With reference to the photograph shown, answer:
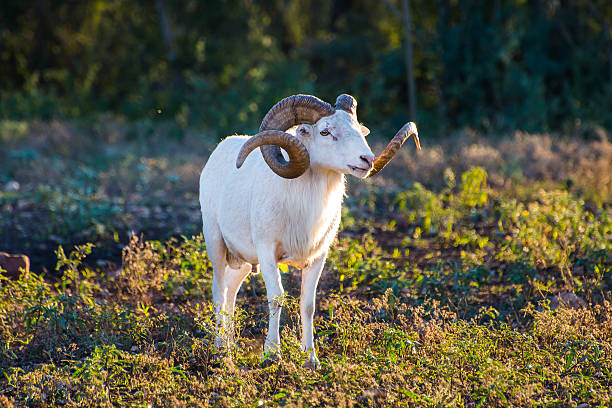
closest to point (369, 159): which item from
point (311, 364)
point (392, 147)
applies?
point (392, 147)

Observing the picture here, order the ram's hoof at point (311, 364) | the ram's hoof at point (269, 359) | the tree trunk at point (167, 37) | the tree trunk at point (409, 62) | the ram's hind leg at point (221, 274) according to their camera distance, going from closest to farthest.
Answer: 1. the ram's hoof at point (269, 359)
2. the ram's hoof at point (311, 364)
3. the ram's hind leg at point (221, 274)
4. the tree trunk at point (409, 62)
5. the tree trunk at point (167, 37)

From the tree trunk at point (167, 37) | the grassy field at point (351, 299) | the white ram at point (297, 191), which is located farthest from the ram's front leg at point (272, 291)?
the tree trunk at point (167, 37)

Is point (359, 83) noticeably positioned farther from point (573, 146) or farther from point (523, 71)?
point (573, 146)

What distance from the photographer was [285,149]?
17.3 ft

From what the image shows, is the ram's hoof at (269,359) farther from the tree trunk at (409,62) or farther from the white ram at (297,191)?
the tree trunk at (409,62)

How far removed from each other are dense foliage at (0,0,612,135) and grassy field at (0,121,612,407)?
487 cm

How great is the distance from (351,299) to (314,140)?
2054 mm

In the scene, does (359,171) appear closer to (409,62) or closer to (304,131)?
(304,131)

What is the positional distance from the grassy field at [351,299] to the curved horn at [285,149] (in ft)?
4.26


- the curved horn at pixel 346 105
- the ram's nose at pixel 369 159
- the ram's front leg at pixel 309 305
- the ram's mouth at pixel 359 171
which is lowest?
the ram's front leg at pixel 309 305

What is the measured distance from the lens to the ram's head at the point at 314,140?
5223 mm

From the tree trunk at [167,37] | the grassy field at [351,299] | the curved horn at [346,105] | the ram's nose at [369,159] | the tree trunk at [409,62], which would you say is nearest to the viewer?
the grassy field at [351,299]

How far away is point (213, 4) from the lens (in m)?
20.6

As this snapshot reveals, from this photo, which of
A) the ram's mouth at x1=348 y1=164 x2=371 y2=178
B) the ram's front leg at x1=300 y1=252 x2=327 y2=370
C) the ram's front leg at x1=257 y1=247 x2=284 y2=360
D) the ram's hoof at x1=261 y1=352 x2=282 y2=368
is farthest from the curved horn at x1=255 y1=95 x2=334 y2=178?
the ram's hoof at x1=261 y1=352 x2=282 y2=368
